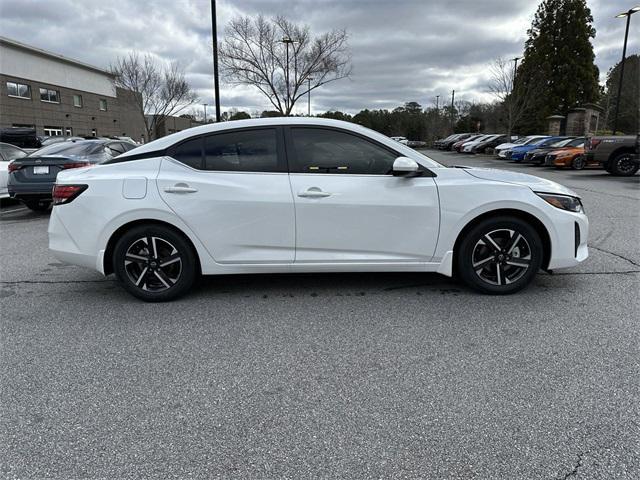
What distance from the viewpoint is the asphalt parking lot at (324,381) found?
2.08 meters

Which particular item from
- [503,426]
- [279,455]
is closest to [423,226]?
[503,426]

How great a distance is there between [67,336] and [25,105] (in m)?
43.7

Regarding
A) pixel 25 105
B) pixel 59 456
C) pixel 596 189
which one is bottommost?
pixel 59 456

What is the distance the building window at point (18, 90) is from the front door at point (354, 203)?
1684 inches

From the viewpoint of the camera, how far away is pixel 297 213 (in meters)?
3.83

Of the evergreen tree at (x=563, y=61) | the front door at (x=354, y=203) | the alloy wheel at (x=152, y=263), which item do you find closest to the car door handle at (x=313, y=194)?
the front door at (x=354, y=203)

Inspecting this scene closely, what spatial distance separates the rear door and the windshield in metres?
6.20

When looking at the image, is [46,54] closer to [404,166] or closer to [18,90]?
[18,90]

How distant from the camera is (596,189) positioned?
11.8m

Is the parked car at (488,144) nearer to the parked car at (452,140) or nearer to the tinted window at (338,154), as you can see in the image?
the parked car at (452,140)

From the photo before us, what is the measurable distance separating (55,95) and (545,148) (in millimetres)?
42462

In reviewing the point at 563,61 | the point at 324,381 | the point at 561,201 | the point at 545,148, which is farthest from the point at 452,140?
the point at 324,381

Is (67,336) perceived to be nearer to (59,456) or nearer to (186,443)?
(59,456)

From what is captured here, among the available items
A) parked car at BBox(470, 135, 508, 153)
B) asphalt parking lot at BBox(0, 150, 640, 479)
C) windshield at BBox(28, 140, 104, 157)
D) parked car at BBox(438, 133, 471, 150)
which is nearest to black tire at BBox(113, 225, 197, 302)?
asphalt parking lot at BBox(0, 150, 640, 479)
